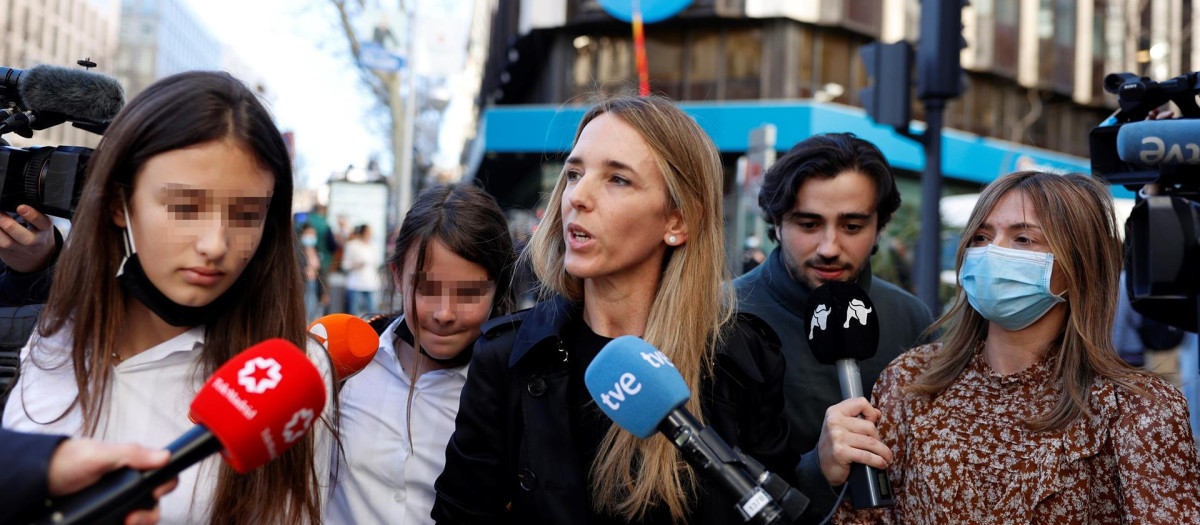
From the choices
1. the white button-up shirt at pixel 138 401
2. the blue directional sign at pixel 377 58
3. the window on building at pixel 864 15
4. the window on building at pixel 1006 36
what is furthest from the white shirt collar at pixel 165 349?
the window on building at pixel 1006 36

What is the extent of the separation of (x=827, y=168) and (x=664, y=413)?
6.38ft

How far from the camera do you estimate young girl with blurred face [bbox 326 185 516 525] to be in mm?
3143

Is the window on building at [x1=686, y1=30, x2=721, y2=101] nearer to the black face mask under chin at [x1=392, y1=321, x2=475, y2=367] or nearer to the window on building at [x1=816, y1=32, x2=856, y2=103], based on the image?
the window on building at [x1=816, y1=32, x2=856, y2=103]

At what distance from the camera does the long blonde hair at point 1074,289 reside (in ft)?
8.89

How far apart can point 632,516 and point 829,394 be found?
4.03 ft

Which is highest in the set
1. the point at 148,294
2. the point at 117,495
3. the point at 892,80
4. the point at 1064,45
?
the point at 1064,45

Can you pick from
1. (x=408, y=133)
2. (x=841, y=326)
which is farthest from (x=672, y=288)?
(x=408, y=133)

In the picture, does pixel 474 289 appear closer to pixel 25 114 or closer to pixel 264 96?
pixel 264 96

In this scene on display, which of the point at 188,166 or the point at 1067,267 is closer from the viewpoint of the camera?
the point at 188,166

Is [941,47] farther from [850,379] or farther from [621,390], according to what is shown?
[621,390]

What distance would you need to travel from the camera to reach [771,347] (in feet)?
9.03

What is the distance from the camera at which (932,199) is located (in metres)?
6.20

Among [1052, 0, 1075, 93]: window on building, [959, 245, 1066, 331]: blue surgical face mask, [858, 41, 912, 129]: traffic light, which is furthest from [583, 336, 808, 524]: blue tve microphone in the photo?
[1052, 0, 1075, 93]: window on building

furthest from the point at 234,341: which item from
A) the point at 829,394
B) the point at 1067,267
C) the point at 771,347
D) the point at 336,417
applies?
the point at 1067,267
